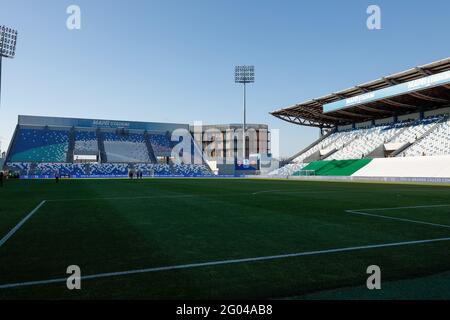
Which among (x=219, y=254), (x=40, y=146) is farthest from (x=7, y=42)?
(x=219, y=254)

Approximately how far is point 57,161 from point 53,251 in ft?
Result: 218

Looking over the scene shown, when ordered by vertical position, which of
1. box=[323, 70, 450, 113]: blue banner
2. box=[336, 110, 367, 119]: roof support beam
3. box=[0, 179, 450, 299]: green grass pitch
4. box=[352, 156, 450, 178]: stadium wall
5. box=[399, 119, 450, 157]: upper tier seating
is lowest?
box=[0, 179, 450, 299]: green grass pitch

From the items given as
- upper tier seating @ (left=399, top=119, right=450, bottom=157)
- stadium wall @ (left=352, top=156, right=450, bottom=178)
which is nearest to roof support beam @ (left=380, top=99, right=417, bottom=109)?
upper tier seating @ (left=399, top=119, right=450, bottom=157)

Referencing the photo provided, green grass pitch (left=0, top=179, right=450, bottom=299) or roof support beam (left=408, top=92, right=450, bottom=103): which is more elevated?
roof support beam (left=408, top=92, right=450, bottom=103)

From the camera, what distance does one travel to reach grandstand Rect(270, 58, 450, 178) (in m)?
40.8

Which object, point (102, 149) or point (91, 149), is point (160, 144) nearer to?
point (102, 149)

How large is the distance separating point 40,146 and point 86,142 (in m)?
8.85

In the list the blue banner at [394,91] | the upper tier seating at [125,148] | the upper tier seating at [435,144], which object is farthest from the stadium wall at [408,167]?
the upper tier seating at [125,148]

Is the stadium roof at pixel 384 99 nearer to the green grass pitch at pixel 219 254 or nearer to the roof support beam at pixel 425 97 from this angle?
the roof support beam at pixel 425 97

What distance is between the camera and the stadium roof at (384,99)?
Result: 41875 millimetres

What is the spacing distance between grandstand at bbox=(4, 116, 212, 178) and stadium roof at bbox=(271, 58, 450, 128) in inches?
1029

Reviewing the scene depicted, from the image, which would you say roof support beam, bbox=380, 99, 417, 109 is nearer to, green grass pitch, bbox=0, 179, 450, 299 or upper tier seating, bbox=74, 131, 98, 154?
green grass pitch, bbox=0, 179, 450, 299
